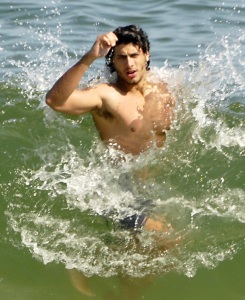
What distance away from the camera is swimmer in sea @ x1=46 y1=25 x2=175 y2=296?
6.20m

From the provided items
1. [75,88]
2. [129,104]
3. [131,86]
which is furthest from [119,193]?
[75,88]

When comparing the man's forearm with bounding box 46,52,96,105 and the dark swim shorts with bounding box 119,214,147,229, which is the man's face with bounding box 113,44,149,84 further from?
the dark swim shorts with bounding box 119,214,147,229

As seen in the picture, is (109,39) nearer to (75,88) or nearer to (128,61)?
(75,88)

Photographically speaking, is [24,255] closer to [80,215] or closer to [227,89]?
[80,215]

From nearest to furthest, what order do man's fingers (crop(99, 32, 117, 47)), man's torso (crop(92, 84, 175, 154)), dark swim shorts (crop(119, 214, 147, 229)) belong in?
man's fingers (crop(99, 32, 117, 47)), dark swim shorts (crop(119, 214, 147, 229)), man's torso (crop(92, 84, 175, 154))

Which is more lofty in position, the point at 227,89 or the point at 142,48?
the point at 142,48

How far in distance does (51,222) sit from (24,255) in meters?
0.46

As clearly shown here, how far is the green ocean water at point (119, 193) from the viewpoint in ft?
19.2

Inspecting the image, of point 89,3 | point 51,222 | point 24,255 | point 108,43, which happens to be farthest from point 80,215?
point 89,3

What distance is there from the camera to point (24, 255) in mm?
6094

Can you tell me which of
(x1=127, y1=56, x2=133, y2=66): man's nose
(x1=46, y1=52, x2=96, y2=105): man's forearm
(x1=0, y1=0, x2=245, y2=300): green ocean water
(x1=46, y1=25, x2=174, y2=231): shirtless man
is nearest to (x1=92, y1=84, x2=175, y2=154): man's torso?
(x1=46, y1=25, x2=174, y2=231): shirtless man

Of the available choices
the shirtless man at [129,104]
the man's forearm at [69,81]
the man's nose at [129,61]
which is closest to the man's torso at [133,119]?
the shirtless man at [129,104]

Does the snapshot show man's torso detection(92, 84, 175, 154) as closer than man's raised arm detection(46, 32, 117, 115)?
No

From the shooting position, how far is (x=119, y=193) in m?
6.39
